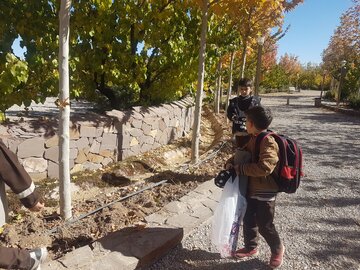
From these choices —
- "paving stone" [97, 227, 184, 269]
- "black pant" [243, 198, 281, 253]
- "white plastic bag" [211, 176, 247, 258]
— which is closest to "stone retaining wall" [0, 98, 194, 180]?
"paving stone" [97, 227, 184, 269]

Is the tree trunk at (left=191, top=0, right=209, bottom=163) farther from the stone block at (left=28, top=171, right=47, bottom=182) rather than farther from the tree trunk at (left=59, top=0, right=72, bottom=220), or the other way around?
the tree trunk at (left=59, top=0, right=72, bottom=220)

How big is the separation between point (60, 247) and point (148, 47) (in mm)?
5369

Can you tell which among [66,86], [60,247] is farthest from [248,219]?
[66,86]

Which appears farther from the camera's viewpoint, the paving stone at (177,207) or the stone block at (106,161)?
the stone block at (106,161)

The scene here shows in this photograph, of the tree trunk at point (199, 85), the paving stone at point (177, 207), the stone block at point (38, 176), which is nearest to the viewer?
the paving stone at point (177, 207)

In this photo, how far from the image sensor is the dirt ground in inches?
121

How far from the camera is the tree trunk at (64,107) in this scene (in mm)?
3127

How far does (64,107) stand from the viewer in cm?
323

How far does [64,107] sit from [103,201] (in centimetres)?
140

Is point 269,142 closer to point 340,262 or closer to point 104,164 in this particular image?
point 340,262

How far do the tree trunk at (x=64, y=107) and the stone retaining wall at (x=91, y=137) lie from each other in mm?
1548

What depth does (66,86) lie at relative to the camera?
321 centimetres

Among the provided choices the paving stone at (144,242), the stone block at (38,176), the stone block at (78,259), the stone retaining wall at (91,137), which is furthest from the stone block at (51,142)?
the stone block at (78,259)

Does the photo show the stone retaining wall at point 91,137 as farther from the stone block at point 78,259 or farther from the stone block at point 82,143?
Result: the stone block at point 78,259
